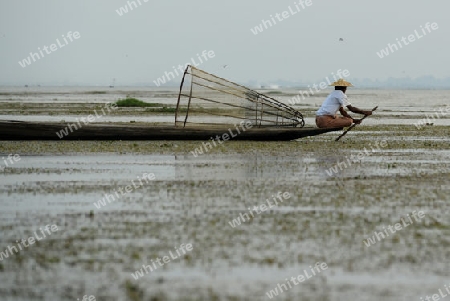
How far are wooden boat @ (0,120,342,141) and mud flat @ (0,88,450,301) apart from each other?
2388 mm

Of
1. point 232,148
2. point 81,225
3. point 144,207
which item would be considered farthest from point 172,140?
point 81,225

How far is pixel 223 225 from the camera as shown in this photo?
27.9ft

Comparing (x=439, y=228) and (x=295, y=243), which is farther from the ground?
(x=295, y=243)

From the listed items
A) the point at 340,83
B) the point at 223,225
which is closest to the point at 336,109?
the point at 340,83

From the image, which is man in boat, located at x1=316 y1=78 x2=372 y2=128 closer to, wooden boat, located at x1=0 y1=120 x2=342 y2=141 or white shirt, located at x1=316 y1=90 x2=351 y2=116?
white shirt, located at x1=316 y1=90 x2=351 y2=116

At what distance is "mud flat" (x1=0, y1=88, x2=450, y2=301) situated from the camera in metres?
6.27

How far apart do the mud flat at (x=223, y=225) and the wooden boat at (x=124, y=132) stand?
239cm

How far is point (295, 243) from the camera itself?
7.66m

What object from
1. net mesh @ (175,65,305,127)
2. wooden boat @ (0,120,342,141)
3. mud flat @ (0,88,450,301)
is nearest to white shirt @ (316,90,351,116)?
wooden boat @ (0,120,342,141)

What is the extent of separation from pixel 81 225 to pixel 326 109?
1059 cm

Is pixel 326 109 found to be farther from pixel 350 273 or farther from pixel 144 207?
pixel 350 273

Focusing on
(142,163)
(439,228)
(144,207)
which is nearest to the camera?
(439,228)

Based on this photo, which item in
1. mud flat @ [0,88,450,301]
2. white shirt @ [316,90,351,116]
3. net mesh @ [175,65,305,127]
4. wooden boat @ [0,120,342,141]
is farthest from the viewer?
net mesh @ [175,65,305,127]

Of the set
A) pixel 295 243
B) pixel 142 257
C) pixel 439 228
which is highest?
pixel 142 257
